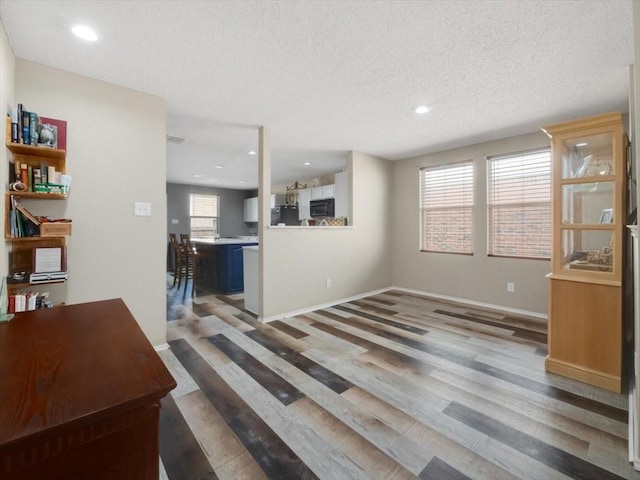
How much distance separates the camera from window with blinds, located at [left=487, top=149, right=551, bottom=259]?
12.4 ft

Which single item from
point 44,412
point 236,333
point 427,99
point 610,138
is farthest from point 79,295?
point 610,138

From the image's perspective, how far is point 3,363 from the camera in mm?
827

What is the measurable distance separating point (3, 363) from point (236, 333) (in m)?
2.54

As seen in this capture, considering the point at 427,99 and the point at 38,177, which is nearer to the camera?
the point at 38,177

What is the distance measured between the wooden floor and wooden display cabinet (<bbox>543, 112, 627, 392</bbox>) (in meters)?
0.21

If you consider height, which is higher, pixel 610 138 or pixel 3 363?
pixel 610 138

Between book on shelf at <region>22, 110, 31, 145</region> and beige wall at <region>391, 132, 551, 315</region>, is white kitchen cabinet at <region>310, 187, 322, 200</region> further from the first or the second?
book on shelf at <region>22, 110, 31, 145</region>

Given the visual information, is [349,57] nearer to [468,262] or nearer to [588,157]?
[588,157]

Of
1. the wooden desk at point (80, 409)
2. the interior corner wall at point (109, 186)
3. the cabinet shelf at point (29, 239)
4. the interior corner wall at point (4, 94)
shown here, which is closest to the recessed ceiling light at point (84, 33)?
the interior corner wall at point (4, 94)

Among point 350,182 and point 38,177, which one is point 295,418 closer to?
A: point 38,177

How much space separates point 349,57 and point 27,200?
258cm

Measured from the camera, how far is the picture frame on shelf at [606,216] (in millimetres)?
2195

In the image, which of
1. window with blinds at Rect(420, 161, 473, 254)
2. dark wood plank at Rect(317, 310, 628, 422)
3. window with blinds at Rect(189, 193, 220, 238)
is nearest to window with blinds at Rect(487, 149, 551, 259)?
window with blinds at Rect(420, 161, 473, 254)

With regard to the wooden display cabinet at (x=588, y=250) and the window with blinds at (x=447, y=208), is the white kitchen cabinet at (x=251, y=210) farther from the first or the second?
the wooden display cabinet at (x=588, y=250)
